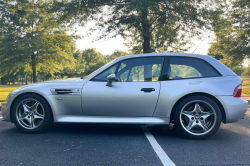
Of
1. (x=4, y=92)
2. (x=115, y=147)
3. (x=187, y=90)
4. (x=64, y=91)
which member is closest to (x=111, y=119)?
(x=115, y=147)

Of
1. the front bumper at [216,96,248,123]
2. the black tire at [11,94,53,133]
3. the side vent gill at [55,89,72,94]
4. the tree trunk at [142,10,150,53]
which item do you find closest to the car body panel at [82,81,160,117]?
the side vent gill at [55,89,72,94]

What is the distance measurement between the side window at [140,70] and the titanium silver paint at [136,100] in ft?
0.38

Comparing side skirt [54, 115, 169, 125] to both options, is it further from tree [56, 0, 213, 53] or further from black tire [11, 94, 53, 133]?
tree [56, 0, 213, 53]

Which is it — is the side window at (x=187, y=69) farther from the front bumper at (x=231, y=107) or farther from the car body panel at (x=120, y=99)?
the front bumper at (x=231, y=107)

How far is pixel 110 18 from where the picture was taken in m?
14.1

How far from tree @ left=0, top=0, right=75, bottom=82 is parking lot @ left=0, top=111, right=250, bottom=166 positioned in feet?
52.4

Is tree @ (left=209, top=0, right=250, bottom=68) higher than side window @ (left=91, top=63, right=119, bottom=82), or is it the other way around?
tree @ (left=209, top=0, right=250, bottom=68)

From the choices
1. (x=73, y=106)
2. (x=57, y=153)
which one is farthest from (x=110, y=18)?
(x=57, y=153)

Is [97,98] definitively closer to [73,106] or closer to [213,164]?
[73,106]

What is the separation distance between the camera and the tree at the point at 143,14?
39.6ft

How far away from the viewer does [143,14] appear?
13492 millimetres

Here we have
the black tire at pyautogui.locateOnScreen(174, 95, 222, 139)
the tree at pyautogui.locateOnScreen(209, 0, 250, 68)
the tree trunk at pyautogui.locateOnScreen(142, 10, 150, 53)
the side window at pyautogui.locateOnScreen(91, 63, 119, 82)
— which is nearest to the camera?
the black tire at pyautogui.locateOnScreen(174, 95, 222, 139)

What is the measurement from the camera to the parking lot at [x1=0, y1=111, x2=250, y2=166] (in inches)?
129

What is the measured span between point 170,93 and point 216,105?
2.82ft
